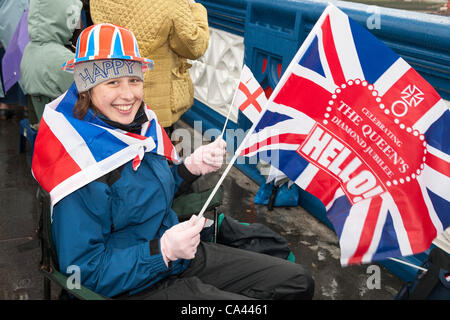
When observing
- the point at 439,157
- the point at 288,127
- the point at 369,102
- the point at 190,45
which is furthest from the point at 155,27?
the point at 439,157

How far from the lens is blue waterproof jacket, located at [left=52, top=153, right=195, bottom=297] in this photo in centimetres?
182

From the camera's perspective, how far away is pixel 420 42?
2.92 meters

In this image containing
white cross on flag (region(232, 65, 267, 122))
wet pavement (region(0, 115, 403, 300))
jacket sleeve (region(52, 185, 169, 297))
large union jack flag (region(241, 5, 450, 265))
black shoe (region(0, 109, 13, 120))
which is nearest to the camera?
large union jack flag (region(241, 5, 450, 265))

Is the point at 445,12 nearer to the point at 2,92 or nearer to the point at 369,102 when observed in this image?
the point at 369,102

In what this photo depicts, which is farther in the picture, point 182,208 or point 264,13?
point 264,13

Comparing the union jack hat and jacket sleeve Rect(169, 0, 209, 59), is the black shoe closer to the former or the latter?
jacket sleeve Rect(169, 0, 209, 59)

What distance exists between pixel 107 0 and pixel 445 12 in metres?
2.23

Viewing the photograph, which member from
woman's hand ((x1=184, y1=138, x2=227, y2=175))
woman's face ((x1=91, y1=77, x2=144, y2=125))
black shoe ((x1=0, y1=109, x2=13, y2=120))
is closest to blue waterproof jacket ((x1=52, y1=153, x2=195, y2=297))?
woman's face ((x1=91, y1=77, x2=144, y2=125))

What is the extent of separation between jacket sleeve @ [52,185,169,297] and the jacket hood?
205 centimetres

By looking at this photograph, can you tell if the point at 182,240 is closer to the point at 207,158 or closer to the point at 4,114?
Answer: the point at 207,158

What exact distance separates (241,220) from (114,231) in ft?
6.89

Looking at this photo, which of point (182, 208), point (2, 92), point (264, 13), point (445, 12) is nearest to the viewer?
point (182, 208)

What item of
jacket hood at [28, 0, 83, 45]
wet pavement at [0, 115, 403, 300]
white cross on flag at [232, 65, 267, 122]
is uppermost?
jacket hood at [28, 0, 83, 45]

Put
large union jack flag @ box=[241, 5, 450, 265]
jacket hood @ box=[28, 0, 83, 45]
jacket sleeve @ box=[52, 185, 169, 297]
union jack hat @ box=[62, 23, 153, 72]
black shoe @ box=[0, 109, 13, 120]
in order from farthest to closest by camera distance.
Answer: black shoe @ box=[0, 109, 13, 120], jacket hood @ box=[28, 0, 83, 45], union jack hat @ box=[62, 23, 153, 72], jacket sleeve @ box=[52, 185, 169, 297], large union jack flag @ box=[241, 5, 450, 265]
